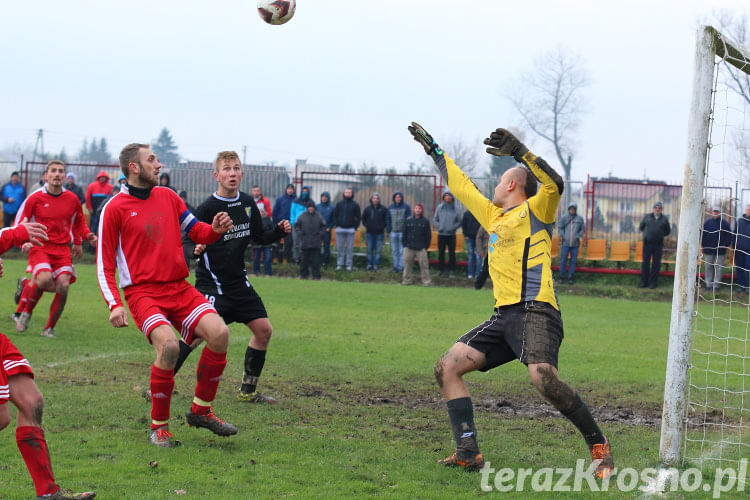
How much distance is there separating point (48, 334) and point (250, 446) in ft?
19.8

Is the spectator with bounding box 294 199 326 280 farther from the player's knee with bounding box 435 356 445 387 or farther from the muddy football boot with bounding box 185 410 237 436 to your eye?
the player's knee with bounding box 435 356 445 387

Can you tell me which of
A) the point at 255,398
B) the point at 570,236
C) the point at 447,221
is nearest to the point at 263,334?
the point at 255,398

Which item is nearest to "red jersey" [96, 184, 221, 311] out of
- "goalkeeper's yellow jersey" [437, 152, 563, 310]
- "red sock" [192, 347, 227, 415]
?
"red sock" [192, 347, 227, 415]

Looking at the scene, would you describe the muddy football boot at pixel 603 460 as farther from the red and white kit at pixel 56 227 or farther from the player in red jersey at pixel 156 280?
the red and white kit at pixel 56 227

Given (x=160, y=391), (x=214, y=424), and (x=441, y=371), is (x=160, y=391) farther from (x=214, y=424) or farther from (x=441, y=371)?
(x=441, y=371)

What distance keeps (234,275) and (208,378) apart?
4.90ft

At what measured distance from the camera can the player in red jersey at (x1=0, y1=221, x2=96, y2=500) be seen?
4.66 meters

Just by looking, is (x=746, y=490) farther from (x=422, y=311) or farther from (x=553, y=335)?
(x=422, y=311)

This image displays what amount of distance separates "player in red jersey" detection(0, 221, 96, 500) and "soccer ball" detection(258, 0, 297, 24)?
5396 millimetres

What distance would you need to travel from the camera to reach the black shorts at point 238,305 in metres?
7.70

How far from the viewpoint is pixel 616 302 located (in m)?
19.6

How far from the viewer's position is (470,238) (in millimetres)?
22797

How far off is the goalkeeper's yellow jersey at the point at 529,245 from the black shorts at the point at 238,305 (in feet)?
9.01

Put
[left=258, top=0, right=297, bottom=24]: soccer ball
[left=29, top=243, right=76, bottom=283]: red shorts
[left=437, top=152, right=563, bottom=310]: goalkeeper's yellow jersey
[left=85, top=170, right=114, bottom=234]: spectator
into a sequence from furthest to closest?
[left=85, top=170, right=114, bottom=234]: spectator, [left=29, top=243, right=76, bottom=283]: red shorts, [left=258, top=0, right=297, bottom=24]: soccer ball, [left=437, top=152, right=563, bottom=310]: goalkeeper's yellow jersey
